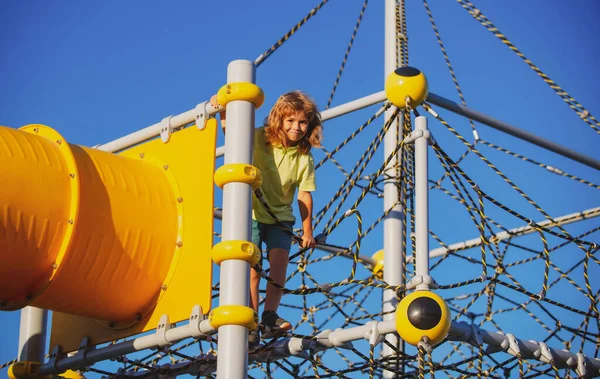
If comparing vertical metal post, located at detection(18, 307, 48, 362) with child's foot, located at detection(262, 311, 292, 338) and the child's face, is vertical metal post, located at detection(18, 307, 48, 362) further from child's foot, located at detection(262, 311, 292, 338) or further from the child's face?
the child's face

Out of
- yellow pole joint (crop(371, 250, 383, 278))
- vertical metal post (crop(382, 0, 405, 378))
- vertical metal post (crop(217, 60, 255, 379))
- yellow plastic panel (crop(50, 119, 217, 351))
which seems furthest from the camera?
yellow pole joint (crop(371, 250, 383, 278))

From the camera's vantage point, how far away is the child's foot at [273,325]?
16.0 feet

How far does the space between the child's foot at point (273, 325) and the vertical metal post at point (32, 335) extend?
1.38 m

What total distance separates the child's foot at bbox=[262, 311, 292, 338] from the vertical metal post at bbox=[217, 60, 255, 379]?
57 centimetres

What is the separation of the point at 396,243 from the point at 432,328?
7.18 feet

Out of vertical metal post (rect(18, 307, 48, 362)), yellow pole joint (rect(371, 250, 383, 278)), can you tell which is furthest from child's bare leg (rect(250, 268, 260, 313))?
yellow pole joint (rect(371, 250, 383, 278))

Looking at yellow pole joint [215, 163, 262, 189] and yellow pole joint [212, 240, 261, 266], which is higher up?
yellow pole joint [215, 163, 262, 189]

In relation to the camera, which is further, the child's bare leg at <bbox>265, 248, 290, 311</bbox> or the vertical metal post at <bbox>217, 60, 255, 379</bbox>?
the child's bare leg at <bbox>265, 248, 290, 311</bbox>

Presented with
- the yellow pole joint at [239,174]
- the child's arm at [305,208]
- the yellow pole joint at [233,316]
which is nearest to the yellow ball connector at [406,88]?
the child's arm at [305,208]

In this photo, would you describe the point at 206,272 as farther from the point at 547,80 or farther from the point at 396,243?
the point at 547,80

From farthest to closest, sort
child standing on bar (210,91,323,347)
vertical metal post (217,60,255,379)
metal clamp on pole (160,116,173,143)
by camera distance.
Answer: child standing on bar (210,91,323,347), metal clamp on pole (160,116,173,143), vertical metal post (217,60,255,379)

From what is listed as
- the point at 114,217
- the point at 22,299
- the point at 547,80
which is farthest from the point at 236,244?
the point at 547,80

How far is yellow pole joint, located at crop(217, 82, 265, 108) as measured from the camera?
4.64 meters

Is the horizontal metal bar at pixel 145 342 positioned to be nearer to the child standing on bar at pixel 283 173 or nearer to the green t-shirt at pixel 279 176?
the child standing on bar at pixel 283 173
